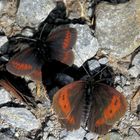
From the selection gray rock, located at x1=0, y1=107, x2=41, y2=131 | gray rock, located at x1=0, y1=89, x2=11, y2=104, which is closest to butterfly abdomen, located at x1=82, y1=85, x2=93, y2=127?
gray rock, located at x1=0, y1=107, x2=41, y2=131

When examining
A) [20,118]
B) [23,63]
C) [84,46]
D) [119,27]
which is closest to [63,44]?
[84,46]

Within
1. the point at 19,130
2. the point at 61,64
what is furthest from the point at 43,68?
the point at 19,130

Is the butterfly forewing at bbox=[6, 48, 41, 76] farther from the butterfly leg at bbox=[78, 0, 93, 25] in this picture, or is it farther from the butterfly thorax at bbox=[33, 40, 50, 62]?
the butterfly leg at bbox=[78, 0, 93, 25]

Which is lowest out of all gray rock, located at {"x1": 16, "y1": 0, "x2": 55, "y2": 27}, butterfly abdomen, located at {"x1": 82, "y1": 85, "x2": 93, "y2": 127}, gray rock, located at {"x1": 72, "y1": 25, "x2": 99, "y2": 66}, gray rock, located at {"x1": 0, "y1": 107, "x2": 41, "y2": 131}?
gray rock, located at {"x1": 0, "y1": 107, "x2": 41, "y2": 131}

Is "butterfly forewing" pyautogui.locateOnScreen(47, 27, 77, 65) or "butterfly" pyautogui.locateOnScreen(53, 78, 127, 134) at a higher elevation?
"butterfly forewing" pyautogui.locateOnScreen(47, 27, 77, 65)

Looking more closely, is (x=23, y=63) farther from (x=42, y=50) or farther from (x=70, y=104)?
(x=70, y=104)
